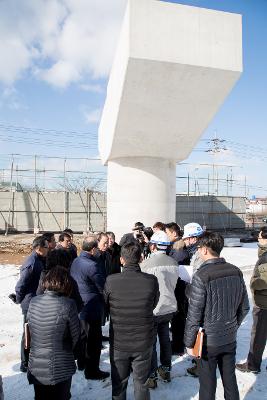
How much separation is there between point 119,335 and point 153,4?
597 centimetres

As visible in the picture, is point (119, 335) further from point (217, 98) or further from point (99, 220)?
point (99, 220)

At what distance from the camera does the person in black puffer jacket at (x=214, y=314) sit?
7.85ft

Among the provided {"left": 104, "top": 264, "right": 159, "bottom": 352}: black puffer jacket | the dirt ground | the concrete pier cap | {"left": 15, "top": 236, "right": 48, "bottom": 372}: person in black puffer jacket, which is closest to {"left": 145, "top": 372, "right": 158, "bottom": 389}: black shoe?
{"left": 104, "top": 264, "right": 159, "bottom": 352}: black puffer jacket

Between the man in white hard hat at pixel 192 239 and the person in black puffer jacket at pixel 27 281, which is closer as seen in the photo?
the person in black puffer jacket at pixel 27 281

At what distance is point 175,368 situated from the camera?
3.62 meters

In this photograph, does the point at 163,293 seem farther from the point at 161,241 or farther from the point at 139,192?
the point at 139,192

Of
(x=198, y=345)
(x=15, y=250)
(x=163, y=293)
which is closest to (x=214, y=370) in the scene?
(x=198, y=345)

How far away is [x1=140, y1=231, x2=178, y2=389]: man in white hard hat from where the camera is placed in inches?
125

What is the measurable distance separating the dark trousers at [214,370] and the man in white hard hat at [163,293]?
71 cm

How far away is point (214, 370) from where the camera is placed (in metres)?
2.47

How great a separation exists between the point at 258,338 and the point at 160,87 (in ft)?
17.1

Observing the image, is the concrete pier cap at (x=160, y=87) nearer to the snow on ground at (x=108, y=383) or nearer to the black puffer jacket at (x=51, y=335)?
the snow on ground at (x=108, y=383)

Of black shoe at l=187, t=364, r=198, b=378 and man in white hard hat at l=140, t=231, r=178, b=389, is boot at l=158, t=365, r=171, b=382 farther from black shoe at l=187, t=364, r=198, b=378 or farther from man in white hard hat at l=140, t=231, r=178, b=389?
black shoe at l=187, t=364, r=198, b=378

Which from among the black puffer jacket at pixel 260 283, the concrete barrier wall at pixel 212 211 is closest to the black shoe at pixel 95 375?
the black puffer jacket at pixel 260 283
